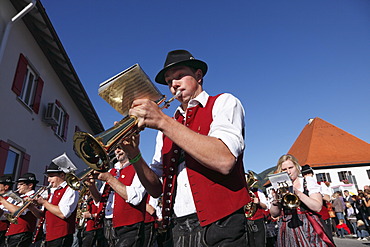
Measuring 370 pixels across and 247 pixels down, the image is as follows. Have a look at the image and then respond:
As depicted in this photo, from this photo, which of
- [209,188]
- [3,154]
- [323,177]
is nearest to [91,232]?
[3,154]

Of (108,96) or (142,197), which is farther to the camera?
(142,197)

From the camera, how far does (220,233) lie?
1.35m

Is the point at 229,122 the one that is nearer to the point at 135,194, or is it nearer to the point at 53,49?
the point at 135,194

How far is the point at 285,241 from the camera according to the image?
3.64 m

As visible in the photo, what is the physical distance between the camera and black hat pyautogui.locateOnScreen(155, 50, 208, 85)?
6.33ft

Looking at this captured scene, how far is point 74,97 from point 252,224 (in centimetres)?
1228

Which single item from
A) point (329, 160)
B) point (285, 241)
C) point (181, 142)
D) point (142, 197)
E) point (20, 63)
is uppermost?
point (329, 160)

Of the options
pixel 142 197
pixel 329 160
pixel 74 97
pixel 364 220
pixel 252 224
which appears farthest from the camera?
pixel 329 160

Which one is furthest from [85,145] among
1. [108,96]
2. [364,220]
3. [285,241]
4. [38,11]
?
[364,220]

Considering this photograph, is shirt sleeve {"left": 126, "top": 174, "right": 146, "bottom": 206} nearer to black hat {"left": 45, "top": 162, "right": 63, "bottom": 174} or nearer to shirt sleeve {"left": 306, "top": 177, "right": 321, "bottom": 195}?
black hat {"left": 45, "top": 162, "right": 63, "bottom": 174}

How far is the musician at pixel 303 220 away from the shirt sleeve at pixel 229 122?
2517 millimetres

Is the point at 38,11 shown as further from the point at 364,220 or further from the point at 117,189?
the point at 364,220

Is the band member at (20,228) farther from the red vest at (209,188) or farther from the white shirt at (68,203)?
the red vest at (209,188)

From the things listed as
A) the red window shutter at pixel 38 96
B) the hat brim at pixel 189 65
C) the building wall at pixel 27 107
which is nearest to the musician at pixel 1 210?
the building wall at pixel 27 107
